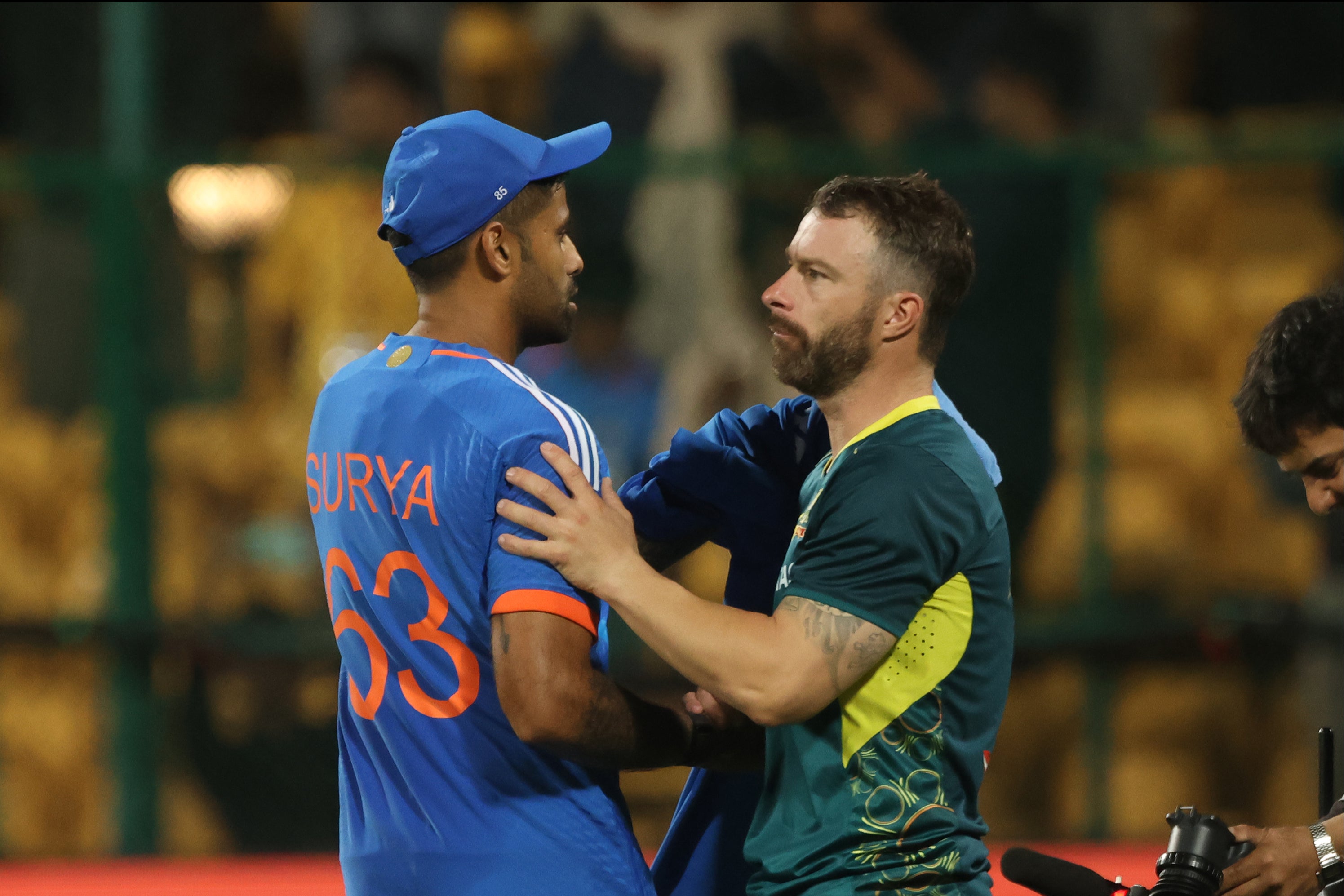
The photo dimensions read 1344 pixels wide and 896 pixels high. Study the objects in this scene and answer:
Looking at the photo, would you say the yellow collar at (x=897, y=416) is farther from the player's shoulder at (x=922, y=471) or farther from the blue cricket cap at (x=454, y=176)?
the blue cricket cap at (x=454, y=176)

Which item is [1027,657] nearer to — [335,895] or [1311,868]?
[335,895]

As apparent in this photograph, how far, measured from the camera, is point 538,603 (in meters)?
1.88

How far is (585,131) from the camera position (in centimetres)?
219

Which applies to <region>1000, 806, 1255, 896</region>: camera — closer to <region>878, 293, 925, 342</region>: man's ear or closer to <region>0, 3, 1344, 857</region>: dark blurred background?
<region>878, 293, 925, 342</region>: man's ear

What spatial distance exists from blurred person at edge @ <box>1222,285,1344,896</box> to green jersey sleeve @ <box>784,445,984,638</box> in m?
0.45

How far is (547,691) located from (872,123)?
4.47 m

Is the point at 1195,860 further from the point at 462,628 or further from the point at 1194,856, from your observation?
the point at 462,628

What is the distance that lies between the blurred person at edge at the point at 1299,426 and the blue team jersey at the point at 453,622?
2.82 ft

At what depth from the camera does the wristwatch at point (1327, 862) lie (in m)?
2.07

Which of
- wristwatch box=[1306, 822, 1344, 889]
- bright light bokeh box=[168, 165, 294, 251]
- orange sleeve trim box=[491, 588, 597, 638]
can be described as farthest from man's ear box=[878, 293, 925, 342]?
bright light bokeh box=[168, 165, 294, 251]

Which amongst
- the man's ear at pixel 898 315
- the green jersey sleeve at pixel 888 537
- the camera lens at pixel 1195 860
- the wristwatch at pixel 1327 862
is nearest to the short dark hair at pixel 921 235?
the man's ear at pixel 898 315

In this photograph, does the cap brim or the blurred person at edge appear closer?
the blurred person at edge

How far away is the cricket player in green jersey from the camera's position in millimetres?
1881

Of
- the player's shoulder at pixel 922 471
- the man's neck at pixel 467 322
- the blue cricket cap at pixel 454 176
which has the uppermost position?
the blue cricket cap at pixel 454 176
